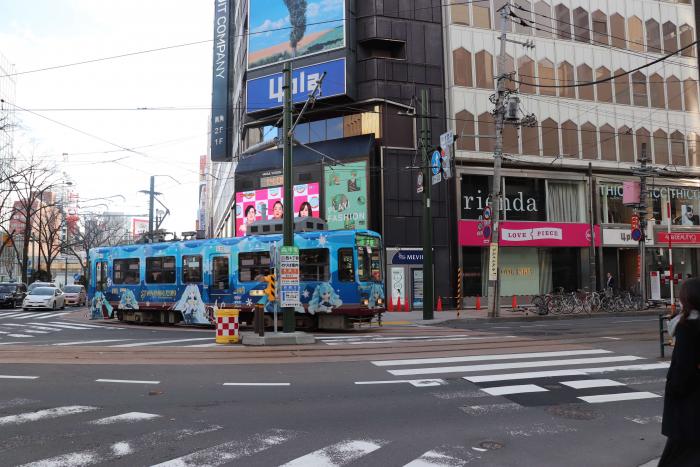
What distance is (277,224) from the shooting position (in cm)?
1934

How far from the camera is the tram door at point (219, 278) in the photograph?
19328mm

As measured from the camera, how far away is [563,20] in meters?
32.0

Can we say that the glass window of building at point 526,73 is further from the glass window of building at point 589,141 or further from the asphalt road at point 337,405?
the asphalt road at point 337,405

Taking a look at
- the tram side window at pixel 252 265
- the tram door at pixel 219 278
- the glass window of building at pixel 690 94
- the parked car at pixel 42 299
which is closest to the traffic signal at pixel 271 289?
the tram side window at pixel 252 265

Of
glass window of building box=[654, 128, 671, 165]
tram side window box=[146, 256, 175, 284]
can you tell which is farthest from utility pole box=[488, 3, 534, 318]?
glass window of building box=[654, 128, 671, 165]

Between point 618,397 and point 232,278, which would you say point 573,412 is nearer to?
point 618,397

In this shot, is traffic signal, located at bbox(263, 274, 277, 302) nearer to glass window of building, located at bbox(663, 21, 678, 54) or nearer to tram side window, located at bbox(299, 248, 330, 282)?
tram side window, located at bbox(299, 248, 330, 282)

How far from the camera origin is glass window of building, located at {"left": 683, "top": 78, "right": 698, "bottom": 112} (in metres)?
35.1

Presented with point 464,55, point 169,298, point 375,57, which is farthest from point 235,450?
point 464,55

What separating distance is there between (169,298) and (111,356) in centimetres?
884

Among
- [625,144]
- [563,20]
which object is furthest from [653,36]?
[625,144]

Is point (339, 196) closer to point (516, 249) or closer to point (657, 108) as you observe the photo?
point (516, 249)

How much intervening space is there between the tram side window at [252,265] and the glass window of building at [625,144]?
79.0 ft

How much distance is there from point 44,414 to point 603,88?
33.5 meters
